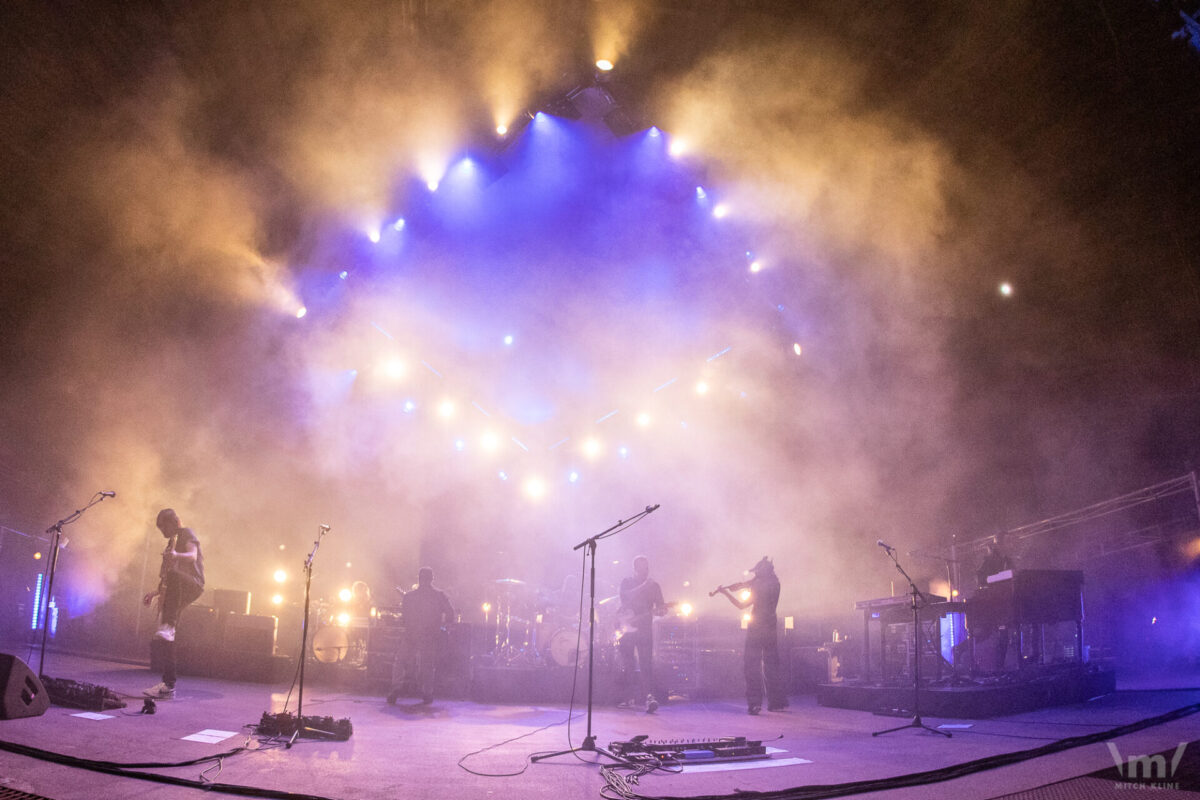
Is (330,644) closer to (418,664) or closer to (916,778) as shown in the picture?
(418,664)

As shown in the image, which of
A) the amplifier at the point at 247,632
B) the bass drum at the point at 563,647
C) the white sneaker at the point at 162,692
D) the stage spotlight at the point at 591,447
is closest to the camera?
the white sneaker at the point at 162,692

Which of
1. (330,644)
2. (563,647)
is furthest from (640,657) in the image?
(330,644)

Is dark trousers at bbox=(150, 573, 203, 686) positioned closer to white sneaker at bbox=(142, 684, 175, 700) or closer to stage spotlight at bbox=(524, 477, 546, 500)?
white sneaker at bbox=(142, 684, 175, 700)

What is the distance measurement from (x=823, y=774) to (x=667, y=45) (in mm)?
8982

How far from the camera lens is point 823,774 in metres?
4.15

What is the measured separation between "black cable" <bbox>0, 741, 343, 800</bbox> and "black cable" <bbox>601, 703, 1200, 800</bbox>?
1.81m

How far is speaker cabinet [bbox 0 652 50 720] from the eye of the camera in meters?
2.35

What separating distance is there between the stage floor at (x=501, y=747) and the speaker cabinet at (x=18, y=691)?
1264mm

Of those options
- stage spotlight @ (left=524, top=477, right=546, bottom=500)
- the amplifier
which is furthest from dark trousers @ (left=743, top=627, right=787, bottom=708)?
stage spotlight @ (left=524, top=477, right=546, bottom=500)

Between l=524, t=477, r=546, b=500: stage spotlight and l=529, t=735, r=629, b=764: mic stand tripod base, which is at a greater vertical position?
l=524, t=477, r=546, b=500: stage spotlight

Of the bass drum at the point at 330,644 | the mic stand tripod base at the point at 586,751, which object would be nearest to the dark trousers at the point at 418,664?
the bass drum at the point at 330,644

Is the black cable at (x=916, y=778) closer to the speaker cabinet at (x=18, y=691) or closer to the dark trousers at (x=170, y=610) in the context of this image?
the speaker cabinet at (x=18, y=691)

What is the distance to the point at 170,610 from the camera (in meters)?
6.51

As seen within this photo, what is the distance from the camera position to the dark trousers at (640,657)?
8.68 meters
